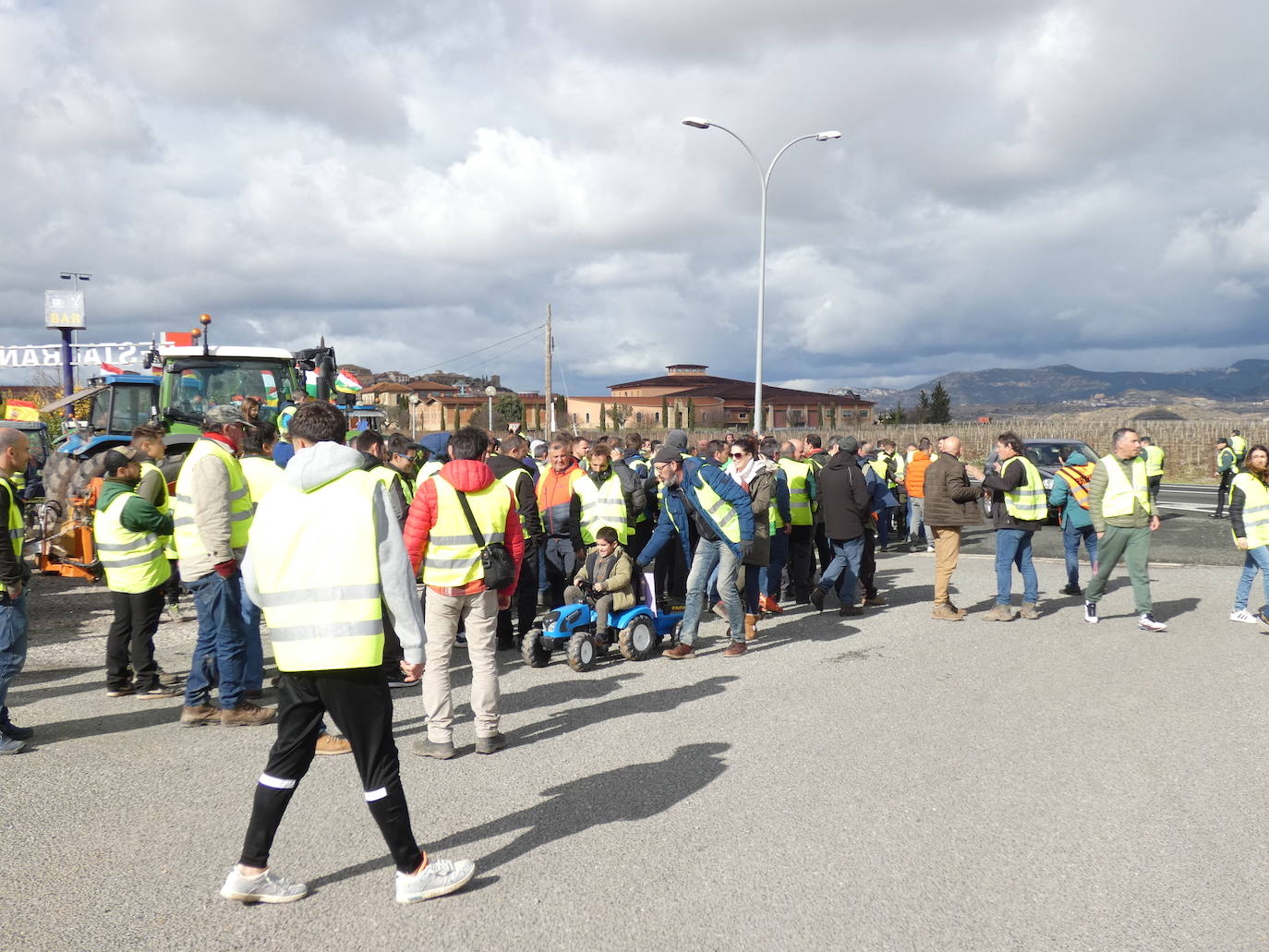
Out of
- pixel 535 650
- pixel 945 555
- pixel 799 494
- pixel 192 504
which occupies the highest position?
pixel 192 504

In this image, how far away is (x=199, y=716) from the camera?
6055 mm

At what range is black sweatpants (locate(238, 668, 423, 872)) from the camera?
3682 millimetres

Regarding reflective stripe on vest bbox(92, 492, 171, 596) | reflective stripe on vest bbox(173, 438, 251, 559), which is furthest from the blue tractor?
reflective stripe on vest bbox(92, 492, 171, 596)

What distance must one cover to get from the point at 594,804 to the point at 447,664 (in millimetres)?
1298

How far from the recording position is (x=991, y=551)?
15.4 m

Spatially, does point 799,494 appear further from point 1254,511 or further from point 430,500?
point 430,500

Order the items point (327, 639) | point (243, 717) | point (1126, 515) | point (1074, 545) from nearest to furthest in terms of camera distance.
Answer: point (327, 639) → point (243, 717) → point (1126, 515) → point (1074, 545)

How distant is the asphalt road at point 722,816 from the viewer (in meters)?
3.56

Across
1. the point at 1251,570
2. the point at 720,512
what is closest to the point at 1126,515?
the point at 1251,570

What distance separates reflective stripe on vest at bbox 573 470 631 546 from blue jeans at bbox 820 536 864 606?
106 inches

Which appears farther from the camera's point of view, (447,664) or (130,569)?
(130,569)

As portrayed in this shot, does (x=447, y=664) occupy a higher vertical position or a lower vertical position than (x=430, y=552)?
lower

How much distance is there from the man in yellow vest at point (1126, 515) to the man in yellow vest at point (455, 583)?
630cm

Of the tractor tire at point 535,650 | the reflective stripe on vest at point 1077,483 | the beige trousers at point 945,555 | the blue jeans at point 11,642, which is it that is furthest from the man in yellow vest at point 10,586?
the reflective stripe on vest at point 1077,483
